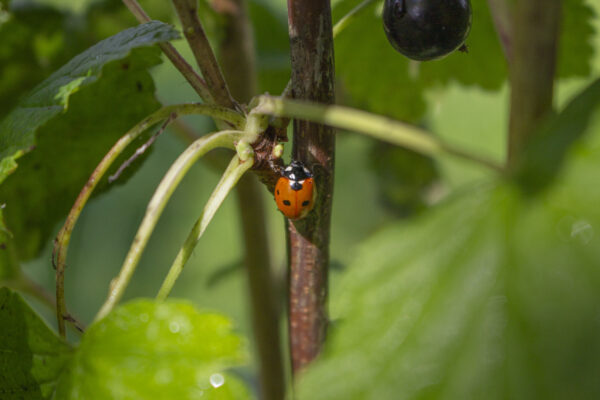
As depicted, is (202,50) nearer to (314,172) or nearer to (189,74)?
(189,74)

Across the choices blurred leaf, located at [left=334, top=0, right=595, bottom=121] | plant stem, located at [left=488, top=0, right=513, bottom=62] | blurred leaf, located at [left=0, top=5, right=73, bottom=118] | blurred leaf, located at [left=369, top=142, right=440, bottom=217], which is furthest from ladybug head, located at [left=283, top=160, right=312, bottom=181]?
blurred leaf, located at [left=369, top=142, right=440, bottom=217]

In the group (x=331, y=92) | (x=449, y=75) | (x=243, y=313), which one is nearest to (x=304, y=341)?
(x=331, y=92)

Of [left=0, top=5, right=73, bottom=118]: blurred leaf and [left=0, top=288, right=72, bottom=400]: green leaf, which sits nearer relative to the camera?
[left=0, top=288, right=72, bottom=400]: green leaf

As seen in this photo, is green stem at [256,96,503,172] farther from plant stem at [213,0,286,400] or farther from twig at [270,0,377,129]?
plant stem at [213,0,286,400]

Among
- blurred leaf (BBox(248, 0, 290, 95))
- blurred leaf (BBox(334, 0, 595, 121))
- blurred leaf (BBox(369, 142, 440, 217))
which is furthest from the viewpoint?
blurred leaf (BBox(369, 142, 440, 217))

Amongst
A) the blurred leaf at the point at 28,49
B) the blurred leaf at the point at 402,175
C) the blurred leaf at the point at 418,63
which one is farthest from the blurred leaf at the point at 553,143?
the blurred leaf at the point at 402,175

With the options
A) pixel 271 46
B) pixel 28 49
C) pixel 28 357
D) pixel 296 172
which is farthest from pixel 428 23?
pixel 271 46

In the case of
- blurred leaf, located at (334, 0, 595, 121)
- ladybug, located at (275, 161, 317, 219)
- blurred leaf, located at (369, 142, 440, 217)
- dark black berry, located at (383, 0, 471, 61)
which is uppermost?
blurred leaf, located at (369, 142, 440, 217)
